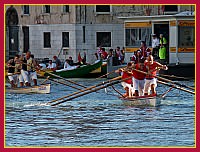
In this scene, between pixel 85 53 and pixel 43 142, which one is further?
pixel 85 53

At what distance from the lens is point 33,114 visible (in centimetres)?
2262

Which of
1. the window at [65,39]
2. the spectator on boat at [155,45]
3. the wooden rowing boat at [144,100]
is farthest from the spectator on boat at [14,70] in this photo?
the window at [65,39]

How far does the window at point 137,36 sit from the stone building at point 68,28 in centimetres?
803

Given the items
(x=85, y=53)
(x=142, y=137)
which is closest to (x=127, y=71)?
(x=142, y=137)

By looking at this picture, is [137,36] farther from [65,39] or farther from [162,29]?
[65,39]

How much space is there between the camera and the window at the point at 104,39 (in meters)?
52.8

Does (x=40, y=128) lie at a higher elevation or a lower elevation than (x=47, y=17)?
lower

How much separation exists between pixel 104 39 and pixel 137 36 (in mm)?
10303

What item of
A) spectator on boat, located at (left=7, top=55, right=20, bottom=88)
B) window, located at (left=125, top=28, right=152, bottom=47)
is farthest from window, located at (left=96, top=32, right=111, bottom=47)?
spectator on boat, located at (left=7, top=55, right=20, bottom=88)

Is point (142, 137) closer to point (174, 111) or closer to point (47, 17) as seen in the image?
point (174, 111)

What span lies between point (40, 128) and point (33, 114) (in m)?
3.64

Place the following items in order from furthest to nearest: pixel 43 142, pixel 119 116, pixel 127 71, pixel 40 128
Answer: pixel 127 71
pixel 119 116
pixel 40 128
pixel 43 142

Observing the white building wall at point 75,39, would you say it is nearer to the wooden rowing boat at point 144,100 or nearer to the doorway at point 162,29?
the doorway at point 162,29

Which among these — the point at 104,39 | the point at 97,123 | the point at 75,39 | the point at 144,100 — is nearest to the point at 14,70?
the point at 144,100
